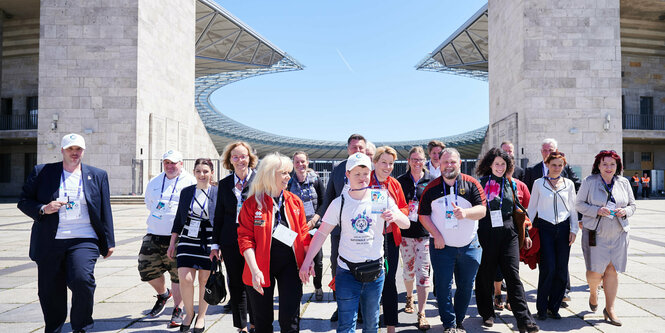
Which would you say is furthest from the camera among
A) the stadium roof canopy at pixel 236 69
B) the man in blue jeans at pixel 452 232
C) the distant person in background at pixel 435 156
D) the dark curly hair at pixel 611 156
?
the stadium roof canopy at pixel 236 69

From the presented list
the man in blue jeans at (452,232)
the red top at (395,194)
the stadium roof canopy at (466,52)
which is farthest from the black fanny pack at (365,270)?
the stadium roof canopy at (466,52)

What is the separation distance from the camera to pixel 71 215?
11.8 feet

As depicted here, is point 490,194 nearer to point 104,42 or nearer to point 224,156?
point 224,156

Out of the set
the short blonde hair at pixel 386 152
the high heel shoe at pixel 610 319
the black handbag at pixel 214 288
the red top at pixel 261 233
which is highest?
the short blonde hair at pixel 386 152

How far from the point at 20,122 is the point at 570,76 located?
32769 millimetres

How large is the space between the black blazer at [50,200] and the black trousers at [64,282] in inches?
4.4

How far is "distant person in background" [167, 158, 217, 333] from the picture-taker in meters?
3.92

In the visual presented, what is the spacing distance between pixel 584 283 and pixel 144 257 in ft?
18.8

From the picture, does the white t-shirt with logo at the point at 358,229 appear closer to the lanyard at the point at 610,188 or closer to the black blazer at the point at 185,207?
the black blazer at the point at 185,207

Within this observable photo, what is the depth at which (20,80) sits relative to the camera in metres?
27.0

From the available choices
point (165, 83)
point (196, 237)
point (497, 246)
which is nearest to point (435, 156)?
point (497, 246)

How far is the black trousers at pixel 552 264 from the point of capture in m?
4.22

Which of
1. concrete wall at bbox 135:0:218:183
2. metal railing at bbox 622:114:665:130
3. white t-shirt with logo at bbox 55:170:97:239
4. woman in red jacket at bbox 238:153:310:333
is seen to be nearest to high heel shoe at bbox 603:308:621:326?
woman in red jacket at bbox 238:153:310:333

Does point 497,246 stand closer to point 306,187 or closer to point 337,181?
point 337,181
